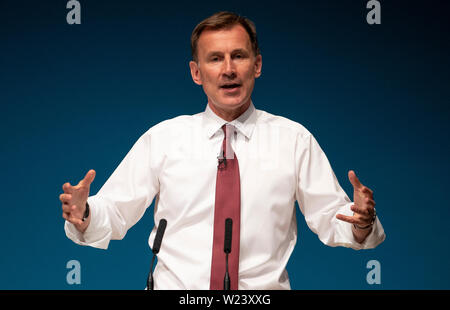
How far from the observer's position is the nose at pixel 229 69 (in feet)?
5.76

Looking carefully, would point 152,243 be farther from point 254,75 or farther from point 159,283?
point 254,75

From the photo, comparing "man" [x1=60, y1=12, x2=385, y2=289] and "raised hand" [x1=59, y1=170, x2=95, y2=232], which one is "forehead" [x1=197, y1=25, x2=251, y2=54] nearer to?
"man" [x1=60, y1=12, x2=385, y2=289]

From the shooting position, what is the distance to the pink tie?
1669mm

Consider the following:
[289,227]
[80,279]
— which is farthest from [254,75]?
[80,279]

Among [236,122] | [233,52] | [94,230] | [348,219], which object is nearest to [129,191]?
[94,230]

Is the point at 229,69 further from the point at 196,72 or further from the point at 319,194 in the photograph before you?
the point at 319,194

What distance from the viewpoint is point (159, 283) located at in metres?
1.74

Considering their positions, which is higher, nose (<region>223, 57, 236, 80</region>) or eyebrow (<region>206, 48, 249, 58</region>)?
eyebrow (<region>206, 48, 249, 58</region>)

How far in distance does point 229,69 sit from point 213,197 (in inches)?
15.6

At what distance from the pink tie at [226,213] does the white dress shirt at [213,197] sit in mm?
21

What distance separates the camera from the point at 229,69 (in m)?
1.75

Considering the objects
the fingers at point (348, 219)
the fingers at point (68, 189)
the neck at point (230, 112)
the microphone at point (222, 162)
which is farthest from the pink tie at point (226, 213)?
the fingers at point (68, 189)

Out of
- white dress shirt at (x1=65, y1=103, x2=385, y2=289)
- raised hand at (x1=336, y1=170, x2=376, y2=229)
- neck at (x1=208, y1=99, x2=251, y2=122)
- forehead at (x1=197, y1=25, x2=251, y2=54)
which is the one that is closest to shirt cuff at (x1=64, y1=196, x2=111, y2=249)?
white dress shirt at (x1=65, y1=103, x2=385, y2=289)

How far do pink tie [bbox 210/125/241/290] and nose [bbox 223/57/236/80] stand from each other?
20 centimetres
